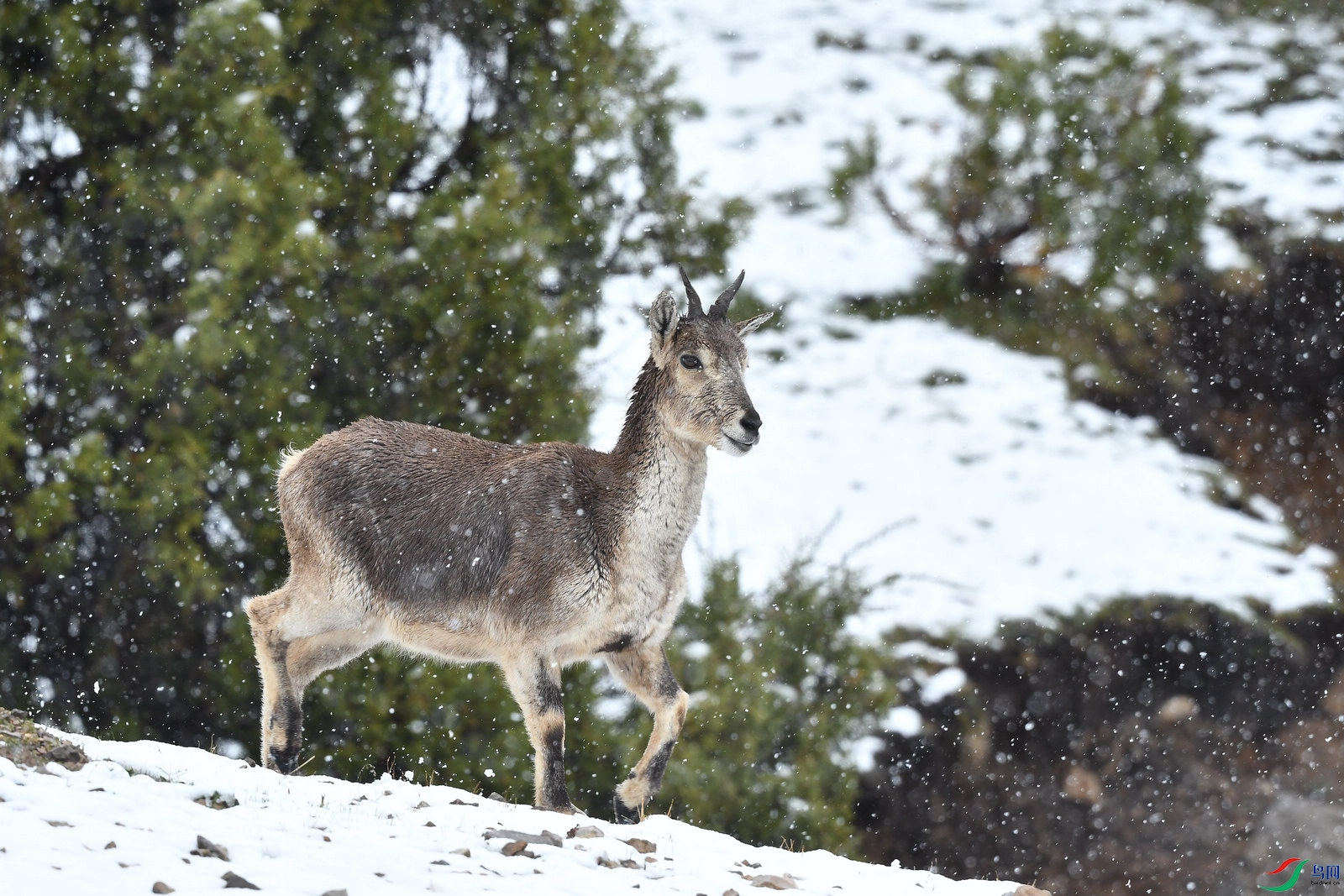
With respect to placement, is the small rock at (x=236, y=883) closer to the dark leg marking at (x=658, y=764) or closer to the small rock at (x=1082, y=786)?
the dark leg marking at (x=658, y=764)

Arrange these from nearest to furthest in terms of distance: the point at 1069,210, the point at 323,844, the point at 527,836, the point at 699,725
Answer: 1. the point at 323,844
2. the point at 527,836
3. the point at 699,725
4. the point at 1069,210

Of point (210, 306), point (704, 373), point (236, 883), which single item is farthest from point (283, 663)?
point (210, 306)

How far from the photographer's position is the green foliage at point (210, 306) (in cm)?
1255

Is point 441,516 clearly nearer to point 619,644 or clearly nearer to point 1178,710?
point 619,644

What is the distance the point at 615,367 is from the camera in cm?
1595

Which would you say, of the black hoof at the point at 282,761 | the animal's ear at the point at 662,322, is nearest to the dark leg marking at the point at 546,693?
the black hoof at the point at 282,761

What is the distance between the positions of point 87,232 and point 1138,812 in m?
12.3

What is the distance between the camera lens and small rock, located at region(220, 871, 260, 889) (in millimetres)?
5227

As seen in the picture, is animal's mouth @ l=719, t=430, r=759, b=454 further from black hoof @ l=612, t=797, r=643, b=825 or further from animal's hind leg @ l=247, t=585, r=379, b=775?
animal's hind leg @ l=247, t=585, r=379, b=775

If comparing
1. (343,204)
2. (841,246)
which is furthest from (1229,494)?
(343,204)

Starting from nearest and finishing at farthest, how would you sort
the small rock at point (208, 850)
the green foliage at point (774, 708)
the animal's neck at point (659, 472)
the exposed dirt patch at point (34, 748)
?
the small rock at point (208, 850), the exposed dirt patch at point (34, 748), the animal's neck at point (659, 472), the green foliage at point (774, 708)

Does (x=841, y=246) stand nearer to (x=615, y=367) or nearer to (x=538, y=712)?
(x=615, y=367)

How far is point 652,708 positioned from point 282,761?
6.80 ft

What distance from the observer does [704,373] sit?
25.7ft
